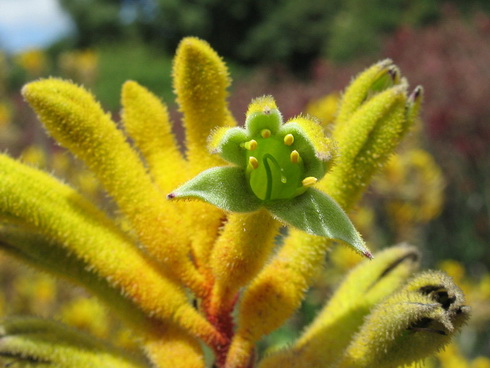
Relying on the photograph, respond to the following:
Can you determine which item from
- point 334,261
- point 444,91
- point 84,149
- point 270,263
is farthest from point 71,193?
point 444,91

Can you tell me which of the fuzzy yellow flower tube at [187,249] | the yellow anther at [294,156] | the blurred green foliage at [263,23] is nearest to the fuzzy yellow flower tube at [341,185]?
the fuzzy yellow flower tube at [187,249]

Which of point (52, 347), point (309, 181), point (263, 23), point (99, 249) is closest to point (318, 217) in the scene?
point (309, 181)

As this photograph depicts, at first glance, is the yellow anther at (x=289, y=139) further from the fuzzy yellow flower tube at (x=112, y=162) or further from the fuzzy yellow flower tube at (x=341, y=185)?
the fuzzy yellow flower tube at (x=112, y=162)

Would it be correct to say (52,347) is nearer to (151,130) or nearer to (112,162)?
(112,162)

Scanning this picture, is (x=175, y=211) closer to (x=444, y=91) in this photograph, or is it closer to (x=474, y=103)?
(x=474, y=103)

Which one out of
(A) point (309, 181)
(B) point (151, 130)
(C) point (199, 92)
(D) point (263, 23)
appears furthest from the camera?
(D) point (263, 23)

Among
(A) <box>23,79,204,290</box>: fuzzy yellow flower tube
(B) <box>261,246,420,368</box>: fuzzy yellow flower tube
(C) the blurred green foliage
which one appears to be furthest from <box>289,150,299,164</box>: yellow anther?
(C) the blurred green foliage
